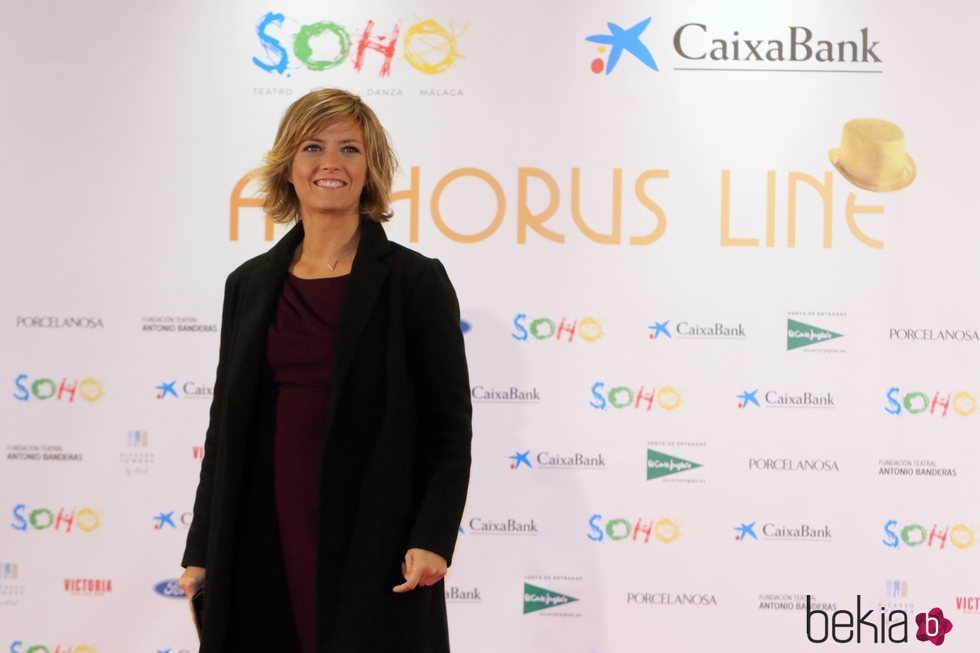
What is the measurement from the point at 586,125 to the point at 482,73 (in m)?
0.38

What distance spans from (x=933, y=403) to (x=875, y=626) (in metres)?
0.73

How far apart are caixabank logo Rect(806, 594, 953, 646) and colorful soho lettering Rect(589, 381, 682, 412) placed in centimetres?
79

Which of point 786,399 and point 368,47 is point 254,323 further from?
point 786,399

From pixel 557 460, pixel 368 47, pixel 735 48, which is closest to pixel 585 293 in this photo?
pixel 557 460

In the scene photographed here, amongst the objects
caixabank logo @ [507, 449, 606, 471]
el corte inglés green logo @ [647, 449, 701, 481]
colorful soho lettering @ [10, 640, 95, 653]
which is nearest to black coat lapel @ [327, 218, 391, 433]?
caixabank logo @ [507, 449, 606, 471]

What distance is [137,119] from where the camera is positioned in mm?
3332

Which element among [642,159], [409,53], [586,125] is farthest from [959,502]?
[409,53]

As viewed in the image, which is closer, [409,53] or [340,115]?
[340,115]

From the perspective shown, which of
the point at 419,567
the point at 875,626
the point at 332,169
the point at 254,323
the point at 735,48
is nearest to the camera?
the point at 419,567

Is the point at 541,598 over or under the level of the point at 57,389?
under

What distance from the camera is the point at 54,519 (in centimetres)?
327

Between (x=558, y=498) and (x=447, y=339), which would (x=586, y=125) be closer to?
(x=558, y=498)

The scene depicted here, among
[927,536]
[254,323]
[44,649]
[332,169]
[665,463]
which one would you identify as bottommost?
[44,649]

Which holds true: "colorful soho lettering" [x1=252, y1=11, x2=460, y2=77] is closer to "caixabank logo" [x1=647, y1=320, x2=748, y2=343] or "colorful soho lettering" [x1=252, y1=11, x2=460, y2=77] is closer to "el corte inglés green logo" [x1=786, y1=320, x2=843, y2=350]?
"caixabank logo" [x1=647, y1=320, x2=748, y2=343]
